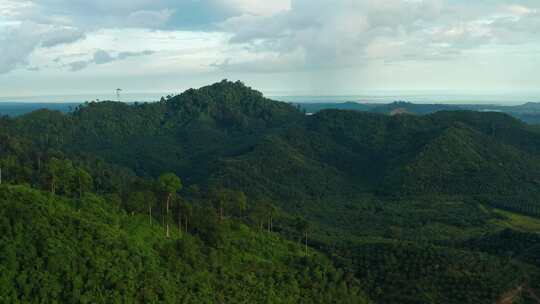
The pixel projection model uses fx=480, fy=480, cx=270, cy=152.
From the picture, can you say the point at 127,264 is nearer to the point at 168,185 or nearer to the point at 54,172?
the point at 168,185

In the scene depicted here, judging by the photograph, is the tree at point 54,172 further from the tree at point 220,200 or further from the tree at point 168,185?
the tree at point 220,200

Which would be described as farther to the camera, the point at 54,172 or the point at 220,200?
the point at 220,200

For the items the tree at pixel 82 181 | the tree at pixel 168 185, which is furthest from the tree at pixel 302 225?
the tree at pixel 82 181

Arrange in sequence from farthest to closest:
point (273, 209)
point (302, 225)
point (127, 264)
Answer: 1. point (273, 209)
2. point (302, 225)
3. point (127, 264)

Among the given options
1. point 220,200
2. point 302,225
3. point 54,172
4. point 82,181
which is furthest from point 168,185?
point 302,225

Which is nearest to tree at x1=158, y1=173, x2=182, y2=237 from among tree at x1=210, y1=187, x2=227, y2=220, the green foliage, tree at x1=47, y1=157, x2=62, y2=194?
the green foliage

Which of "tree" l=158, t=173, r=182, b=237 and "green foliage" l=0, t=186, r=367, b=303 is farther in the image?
"tree" l=158, t=173, r=182, b=237

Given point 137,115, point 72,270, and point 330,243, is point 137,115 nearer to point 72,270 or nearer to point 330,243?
point 330,243

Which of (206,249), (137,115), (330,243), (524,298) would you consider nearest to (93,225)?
(206,249)

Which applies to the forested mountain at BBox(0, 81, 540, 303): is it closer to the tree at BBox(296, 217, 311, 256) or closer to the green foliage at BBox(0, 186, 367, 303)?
the green foliage at BBox(0, 186, 367, 303)
